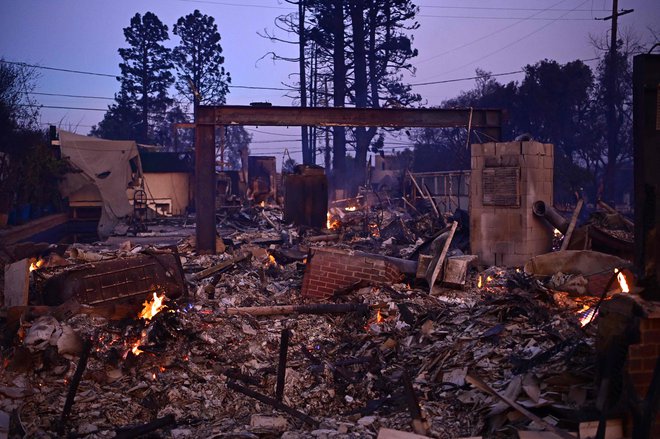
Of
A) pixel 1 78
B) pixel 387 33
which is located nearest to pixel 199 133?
pixel 1 78

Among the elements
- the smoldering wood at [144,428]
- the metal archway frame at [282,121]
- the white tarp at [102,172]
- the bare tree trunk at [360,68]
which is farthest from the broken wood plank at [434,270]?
the bare tree trunk at [360,68]

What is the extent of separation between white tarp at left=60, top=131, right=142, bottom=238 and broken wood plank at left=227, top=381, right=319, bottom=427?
1769 cm

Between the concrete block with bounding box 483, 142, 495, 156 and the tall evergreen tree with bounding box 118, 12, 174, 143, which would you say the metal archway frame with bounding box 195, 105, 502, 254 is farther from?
the tall evergreen tree with bounding box 118, 12, 174, 143

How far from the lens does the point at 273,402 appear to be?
5.73 metres

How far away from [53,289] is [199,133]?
7057mm

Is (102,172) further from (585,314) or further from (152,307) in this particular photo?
(585,314)

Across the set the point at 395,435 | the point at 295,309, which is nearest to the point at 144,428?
the point at 395,435

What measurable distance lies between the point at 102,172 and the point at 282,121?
12.9 m

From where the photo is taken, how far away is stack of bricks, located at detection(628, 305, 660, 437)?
13.2 feet

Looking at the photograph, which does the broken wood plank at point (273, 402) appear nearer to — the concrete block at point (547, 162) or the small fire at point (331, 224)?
the concrete block at point (547, 162)

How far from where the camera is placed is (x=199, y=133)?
14.3 meters

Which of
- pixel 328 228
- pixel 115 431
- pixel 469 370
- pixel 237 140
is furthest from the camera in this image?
pixel 237 140

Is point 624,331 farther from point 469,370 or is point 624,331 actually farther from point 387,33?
point 387,33

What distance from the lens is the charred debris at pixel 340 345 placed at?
4.62 meters
